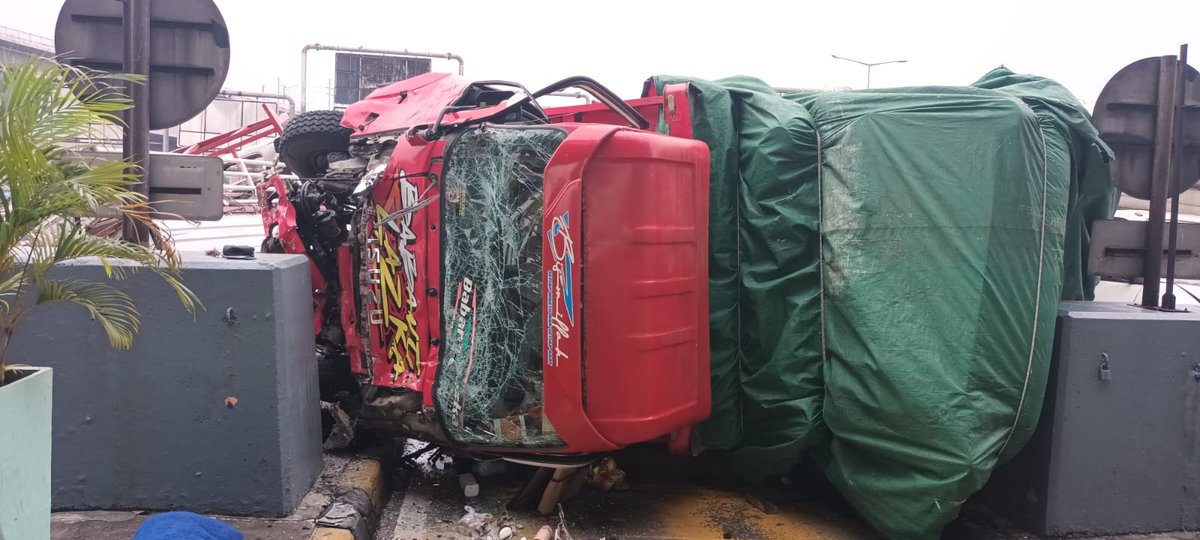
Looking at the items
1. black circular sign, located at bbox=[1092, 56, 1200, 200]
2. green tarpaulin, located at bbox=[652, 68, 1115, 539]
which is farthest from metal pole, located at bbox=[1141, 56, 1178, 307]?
green tarpaulin, located at bbox=[652, 68, 1115, 539]

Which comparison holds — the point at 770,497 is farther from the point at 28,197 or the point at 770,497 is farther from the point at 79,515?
the point at 28,197

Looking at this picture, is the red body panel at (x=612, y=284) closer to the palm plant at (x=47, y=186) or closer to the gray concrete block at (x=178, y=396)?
the gray concrete block at (x=178, y=396)

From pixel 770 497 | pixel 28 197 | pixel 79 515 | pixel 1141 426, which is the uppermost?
pixel 28 197

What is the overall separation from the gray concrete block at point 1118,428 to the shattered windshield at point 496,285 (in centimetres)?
234

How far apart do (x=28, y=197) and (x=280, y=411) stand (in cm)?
139

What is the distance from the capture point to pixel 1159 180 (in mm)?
4246

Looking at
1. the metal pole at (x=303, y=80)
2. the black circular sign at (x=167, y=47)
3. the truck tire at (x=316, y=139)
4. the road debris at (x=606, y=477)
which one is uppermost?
the metal pole at (x=303, y=80)

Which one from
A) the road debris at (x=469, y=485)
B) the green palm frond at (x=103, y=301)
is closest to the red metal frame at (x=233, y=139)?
the road debris at (x=469, y=485)

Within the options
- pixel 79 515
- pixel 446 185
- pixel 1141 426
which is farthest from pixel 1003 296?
pixel 79 515

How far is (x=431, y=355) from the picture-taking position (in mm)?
4039

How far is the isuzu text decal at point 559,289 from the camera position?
11.8 ft

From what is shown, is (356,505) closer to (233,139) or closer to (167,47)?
(167,47)

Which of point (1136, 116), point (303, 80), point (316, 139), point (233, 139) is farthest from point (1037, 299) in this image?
point (233, 139)

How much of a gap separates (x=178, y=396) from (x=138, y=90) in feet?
4.73
